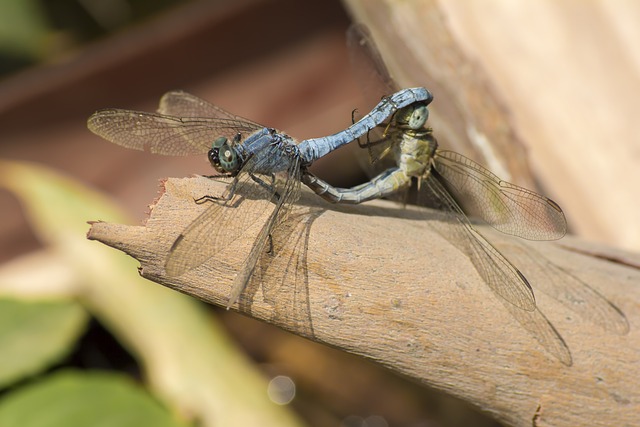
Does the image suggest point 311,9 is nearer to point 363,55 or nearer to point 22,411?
point 363,55

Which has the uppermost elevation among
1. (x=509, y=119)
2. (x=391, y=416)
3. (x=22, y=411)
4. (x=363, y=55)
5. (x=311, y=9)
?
(x=311, y=9)

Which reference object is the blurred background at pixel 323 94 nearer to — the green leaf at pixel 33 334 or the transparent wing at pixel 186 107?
the green leaf at pixel 33 334

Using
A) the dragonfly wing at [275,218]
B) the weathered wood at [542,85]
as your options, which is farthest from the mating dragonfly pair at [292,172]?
the weathered wood at [542,85]

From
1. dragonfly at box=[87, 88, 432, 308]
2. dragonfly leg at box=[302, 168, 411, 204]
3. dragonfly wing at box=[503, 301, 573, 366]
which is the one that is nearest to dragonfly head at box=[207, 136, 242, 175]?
dragonfly at box=[87, 88, 432, 308]

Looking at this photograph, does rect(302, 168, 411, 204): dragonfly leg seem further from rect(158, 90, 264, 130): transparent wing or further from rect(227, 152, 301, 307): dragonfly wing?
rect(158, 90, 264, 130): transparent wing

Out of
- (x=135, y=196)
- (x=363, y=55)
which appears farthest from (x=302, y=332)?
(x=135, y=196)

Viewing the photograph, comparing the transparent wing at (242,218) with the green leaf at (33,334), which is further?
the green leaf at (33,334)
